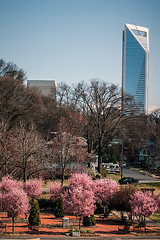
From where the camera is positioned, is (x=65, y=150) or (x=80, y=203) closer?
(x=80, y=203)

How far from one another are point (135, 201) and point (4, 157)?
50.5ft

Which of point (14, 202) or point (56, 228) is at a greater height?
point (14, 202)

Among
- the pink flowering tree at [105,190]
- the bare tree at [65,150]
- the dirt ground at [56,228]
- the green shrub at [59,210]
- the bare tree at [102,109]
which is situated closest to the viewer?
the dirt ground at [56,228]

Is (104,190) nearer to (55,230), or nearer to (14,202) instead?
(55,230)

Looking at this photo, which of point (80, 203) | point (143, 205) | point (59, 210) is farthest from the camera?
point (59, 210)

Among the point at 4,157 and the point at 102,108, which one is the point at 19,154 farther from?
the point at 102,108

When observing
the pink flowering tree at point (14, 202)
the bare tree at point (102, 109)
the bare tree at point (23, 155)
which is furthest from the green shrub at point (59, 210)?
the bare tree at point (102, 109)

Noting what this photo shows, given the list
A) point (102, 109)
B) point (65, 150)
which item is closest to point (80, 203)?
point (65, 150)

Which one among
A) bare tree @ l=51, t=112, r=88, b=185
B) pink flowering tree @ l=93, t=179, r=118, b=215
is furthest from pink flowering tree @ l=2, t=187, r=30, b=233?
bare tree @ l=51, t=112, r=88, b=185

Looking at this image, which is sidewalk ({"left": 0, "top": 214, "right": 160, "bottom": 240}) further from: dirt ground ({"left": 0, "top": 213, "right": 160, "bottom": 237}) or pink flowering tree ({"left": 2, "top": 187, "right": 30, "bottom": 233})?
pink flowering tree ({"left": 2, "top": 187, "right": 30, "bottom": 233})

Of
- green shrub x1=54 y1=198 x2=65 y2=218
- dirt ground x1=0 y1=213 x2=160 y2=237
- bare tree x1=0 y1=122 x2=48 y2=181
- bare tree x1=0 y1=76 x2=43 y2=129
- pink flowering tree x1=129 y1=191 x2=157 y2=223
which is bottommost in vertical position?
dirt ground x1=0 y1=213 x2=160 y2=237

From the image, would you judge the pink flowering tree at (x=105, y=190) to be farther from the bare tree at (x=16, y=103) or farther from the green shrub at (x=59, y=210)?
the bare tree at (x=16, y=103)

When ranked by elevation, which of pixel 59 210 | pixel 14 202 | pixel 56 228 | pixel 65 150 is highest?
pixel 65 150

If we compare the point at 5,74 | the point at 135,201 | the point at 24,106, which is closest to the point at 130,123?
the point at 24,106
